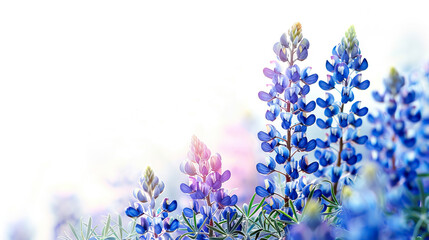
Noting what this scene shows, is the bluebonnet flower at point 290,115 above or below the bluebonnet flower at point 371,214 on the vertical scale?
above

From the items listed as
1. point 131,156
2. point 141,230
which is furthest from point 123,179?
point 141,230

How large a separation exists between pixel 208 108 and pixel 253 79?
20 centimetres

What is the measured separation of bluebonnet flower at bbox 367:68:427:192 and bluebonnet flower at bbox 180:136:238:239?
20 cm

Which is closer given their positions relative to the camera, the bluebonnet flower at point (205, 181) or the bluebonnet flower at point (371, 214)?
the bluebonnet flower at point (371, 214)

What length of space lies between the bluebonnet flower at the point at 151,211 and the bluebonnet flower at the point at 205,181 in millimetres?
23

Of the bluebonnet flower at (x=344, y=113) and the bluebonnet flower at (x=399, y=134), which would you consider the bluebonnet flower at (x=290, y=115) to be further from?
the bluebonnet flower at (x=399, y=134)

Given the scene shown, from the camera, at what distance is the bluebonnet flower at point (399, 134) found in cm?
39

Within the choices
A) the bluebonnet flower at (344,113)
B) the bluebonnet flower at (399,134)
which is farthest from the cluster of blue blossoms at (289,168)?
the bluebonnet flower at (399,134)

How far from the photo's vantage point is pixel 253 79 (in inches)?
52.1

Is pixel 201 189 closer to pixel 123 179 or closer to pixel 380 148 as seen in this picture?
pixel 380 148

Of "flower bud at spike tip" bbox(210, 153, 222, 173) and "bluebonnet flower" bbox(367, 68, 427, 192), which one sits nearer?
"bluebonnet flower" bbox(367, 68, 427, 192)

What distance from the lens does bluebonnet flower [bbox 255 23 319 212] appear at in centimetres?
57

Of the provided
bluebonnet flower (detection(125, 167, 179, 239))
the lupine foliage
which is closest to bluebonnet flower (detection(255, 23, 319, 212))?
the lupine foliage

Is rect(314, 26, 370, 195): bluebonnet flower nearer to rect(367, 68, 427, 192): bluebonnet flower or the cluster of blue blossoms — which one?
the cluster of blue blossoms
